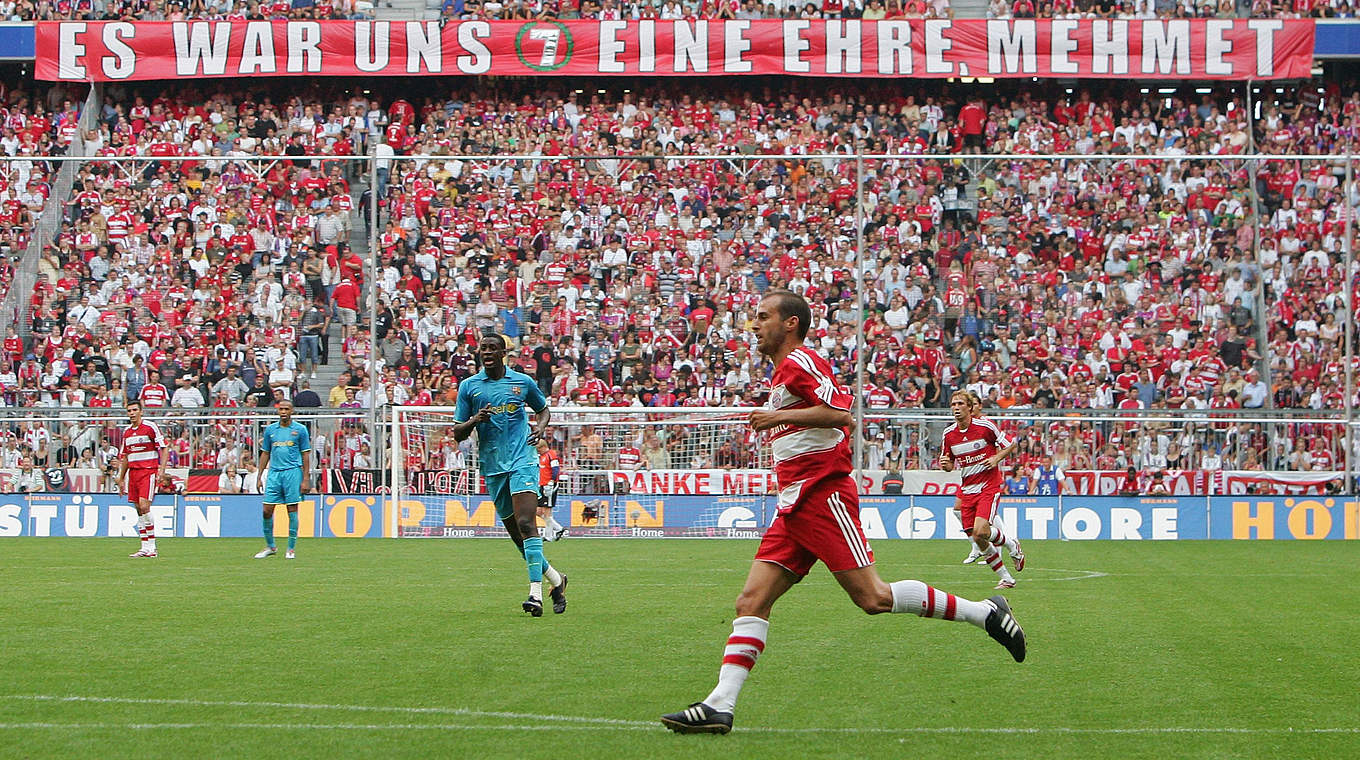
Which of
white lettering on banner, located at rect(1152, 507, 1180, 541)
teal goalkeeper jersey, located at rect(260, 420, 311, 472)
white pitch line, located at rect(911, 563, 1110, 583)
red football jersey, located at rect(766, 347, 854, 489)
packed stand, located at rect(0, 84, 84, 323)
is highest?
packed stand, located at rect(0, 84, 84, 323)

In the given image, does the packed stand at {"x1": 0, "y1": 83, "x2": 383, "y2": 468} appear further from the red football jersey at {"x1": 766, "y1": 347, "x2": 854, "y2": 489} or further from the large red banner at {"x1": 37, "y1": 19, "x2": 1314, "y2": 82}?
the red football jersey at {"x1": 766, "y1": 347, "x2": 854, "y2": 489}

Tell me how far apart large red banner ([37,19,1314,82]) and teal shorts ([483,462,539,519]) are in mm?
26023

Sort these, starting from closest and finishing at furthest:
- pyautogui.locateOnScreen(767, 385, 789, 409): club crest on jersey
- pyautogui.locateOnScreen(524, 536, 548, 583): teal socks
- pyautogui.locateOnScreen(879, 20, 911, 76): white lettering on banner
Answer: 1. pyautogui.locateOnScreen(767, 385, 789, 409): club crest on jersey
2. pyautogui.locateOnScreen(524, 536, 548, 583): teal socks
3. pyautogui.locateOnScreen(879, 20, 911, 76): white lettering on banner

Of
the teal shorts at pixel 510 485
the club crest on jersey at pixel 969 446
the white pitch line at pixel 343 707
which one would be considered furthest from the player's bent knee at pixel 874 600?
the club crest on jersey at pixel 969 446

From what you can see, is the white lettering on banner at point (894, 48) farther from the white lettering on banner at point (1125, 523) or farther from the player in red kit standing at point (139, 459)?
the player in red kit standing at point (139, 459)

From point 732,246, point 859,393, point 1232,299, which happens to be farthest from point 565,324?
point 1232,299

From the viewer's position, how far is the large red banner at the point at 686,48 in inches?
1476

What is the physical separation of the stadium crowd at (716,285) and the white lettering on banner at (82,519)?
1.83 metres

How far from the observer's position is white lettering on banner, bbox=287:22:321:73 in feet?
125

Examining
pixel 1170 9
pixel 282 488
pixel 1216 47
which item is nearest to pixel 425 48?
pixel 1170 9

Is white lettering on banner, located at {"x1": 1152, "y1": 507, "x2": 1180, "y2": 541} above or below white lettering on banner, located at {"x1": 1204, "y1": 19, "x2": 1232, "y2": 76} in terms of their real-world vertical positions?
below

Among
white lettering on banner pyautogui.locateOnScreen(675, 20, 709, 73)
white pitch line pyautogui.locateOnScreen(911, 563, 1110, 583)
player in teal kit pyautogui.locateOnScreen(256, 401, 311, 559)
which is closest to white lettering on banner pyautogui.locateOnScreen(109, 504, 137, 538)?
player in teal kit pyautogui.locateOnScreen(256, 401, 311, 559)

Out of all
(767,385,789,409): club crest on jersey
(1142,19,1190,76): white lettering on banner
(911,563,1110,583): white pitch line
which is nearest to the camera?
(767,385,789,409): club crest on jersey

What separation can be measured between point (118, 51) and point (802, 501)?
35343 millimetres
